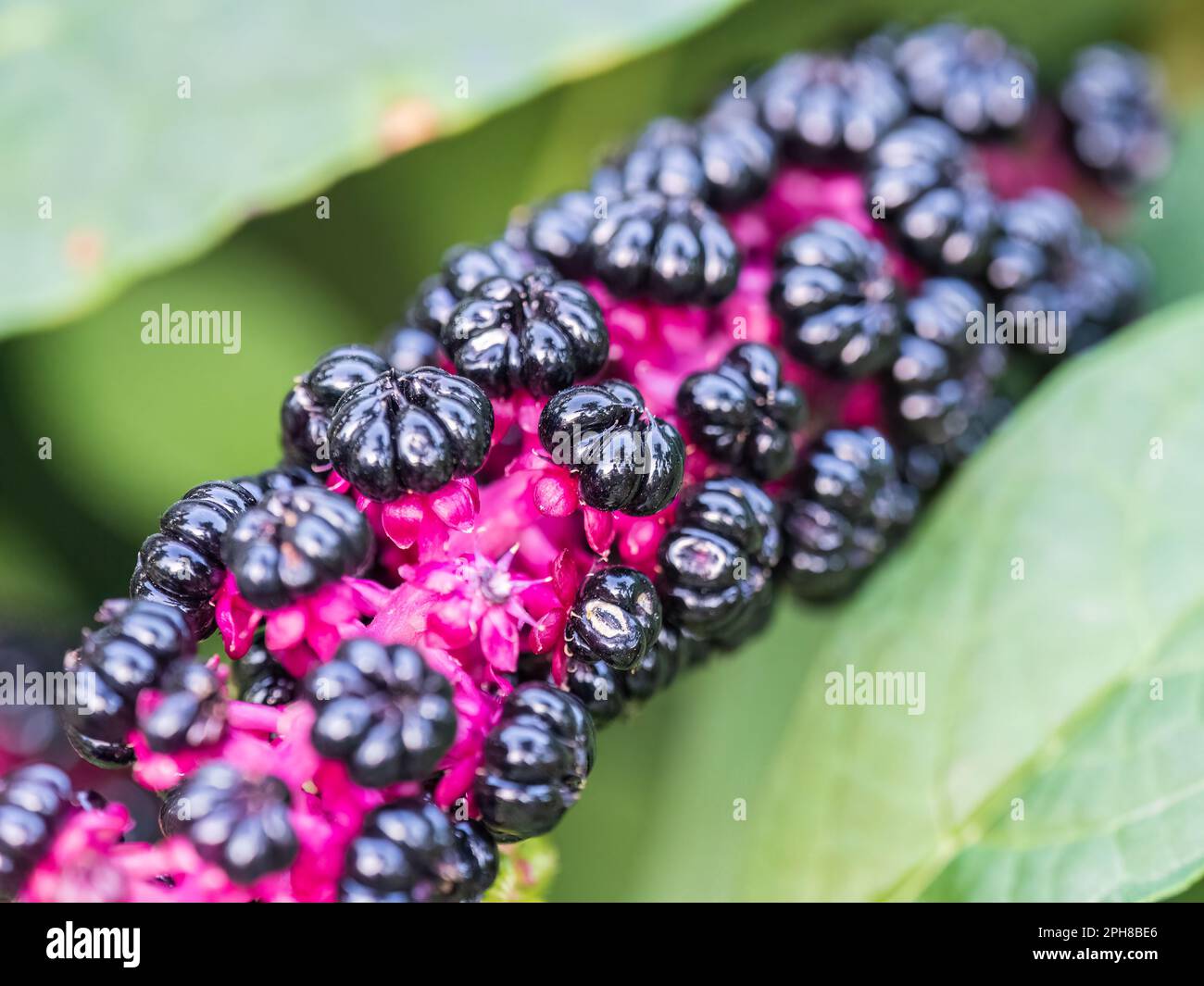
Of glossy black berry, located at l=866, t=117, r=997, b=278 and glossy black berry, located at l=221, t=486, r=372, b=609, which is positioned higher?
glossy black berry, located at l=866, t=117, r=997, b=278

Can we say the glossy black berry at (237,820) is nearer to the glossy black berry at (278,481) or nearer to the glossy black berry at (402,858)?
the glossy black berry at (402,858)

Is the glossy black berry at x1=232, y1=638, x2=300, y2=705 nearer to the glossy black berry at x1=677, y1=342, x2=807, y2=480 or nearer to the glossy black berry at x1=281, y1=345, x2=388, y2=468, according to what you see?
the glossy black berry at x1=281, y1=345, x2=388, y2=468

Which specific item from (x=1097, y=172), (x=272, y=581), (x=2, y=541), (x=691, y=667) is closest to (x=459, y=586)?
(x=272, y=581)

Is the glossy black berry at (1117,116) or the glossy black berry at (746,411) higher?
the glossy black berry at (1117,116)

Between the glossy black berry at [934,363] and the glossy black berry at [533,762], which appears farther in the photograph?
the glossy black berry at [934,363]

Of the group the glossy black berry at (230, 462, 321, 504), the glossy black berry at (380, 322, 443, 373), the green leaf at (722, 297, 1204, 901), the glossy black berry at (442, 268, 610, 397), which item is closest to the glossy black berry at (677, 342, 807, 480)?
the glossy black berry at (442, 268, 610, 397)

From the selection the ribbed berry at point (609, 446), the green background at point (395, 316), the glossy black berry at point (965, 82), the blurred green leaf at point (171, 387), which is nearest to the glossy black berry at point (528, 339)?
the ribbed berry at point (609, 446)

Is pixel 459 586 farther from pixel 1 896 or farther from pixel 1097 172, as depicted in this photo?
pixel 1097 172
